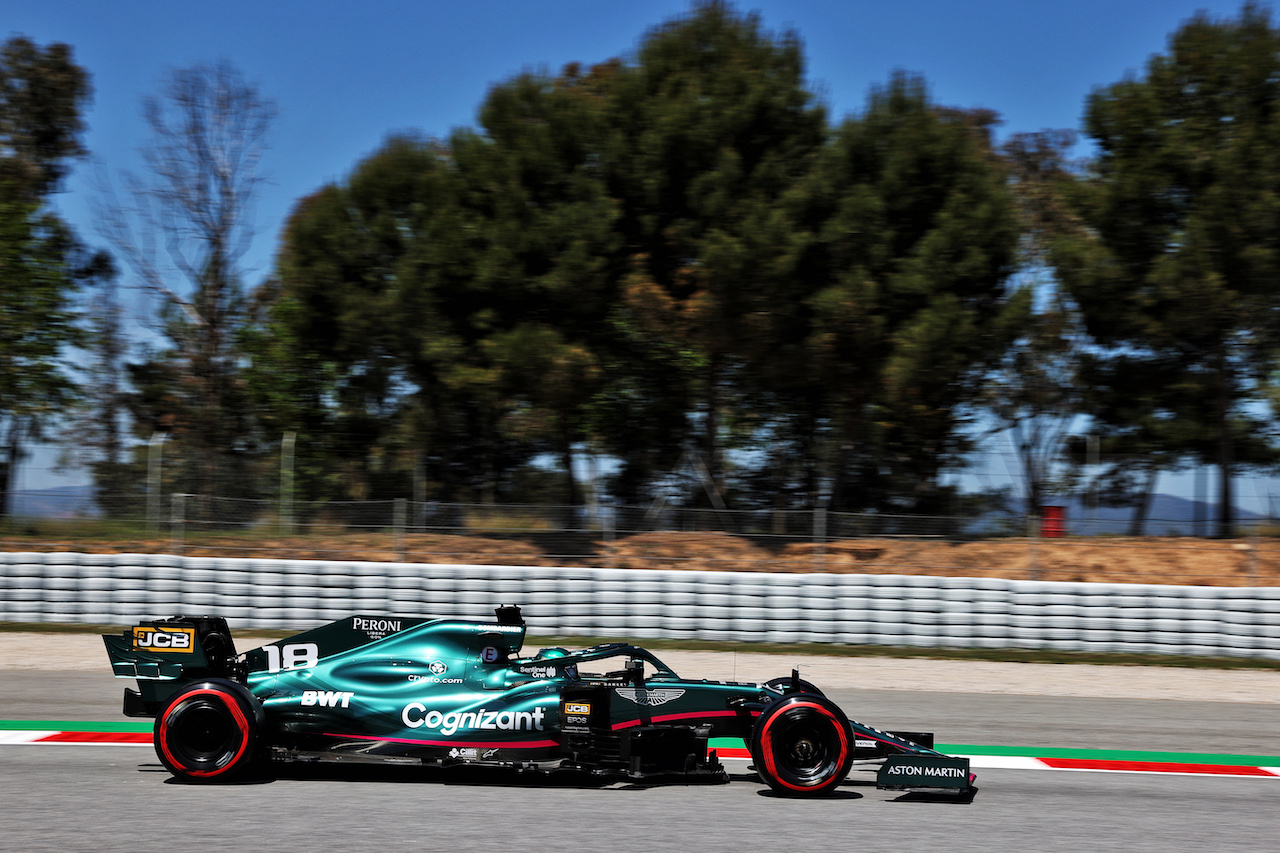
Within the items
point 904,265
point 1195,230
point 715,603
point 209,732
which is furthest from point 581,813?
point 1195,230

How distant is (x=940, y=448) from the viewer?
2083 centimetres

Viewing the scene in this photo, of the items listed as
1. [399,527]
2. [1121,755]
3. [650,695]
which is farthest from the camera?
[399,527]

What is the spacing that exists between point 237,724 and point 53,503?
1092 centimetres

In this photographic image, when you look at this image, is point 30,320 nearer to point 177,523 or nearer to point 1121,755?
point 177,523

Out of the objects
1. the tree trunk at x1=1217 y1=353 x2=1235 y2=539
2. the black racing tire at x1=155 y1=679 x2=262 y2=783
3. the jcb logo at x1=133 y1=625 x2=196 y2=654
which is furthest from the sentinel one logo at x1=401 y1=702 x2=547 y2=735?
the tree trunk at x1=1217 y1=353 x2=1235 y2=539

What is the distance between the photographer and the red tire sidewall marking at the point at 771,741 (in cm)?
701

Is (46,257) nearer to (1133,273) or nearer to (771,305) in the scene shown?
(771,305)

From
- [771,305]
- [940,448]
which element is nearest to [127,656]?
[771,305]

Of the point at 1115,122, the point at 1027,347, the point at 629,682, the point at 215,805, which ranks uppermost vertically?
the point at 1115,122

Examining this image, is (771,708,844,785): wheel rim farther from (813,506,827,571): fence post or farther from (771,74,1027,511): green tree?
(771,74,1027,511): green tree

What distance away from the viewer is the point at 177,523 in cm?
1559

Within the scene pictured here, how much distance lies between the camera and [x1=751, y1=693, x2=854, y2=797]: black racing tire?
7.02m

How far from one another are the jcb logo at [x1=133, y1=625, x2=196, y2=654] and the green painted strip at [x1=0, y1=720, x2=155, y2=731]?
7.91ft

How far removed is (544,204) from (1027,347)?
33.7 feet
